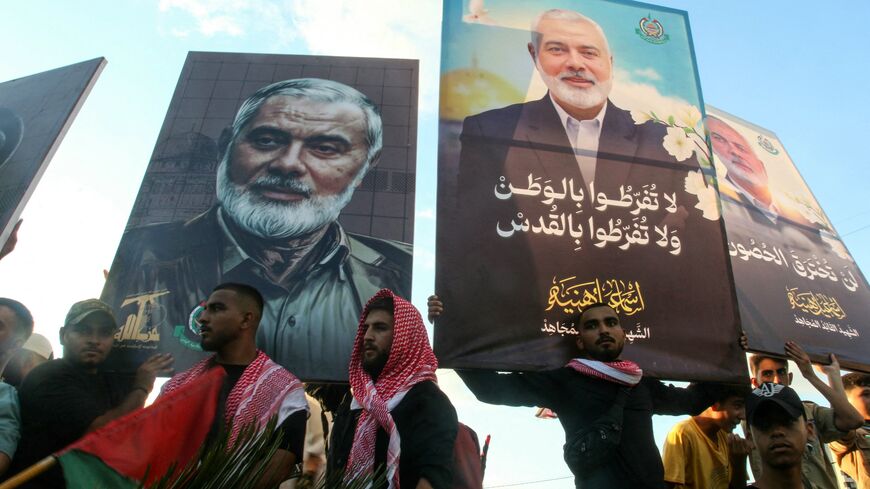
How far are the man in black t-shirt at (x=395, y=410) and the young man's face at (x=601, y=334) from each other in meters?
0.82

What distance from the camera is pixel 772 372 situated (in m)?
3.35

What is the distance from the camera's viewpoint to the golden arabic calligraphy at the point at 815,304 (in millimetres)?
3992

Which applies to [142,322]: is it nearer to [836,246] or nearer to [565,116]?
[565,116]

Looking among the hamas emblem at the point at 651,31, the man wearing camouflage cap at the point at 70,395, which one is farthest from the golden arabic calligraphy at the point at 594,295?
the hamas emblem at the point at 651,31

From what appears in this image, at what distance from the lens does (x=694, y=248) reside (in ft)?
12.2

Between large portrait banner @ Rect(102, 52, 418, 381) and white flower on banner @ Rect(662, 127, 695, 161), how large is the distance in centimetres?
167

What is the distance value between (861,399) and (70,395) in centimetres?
377

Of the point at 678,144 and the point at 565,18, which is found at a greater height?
the point at 565,18

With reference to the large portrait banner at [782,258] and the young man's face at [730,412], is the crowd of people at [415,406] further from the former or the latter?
the large portrait banner at [782,258]

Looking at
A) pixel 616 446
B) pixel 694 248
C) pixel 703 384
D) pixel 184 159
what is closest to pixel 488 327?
pixel 616 446

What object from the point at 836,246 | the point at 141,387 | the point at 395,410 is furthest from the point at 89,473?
the point at 836,246

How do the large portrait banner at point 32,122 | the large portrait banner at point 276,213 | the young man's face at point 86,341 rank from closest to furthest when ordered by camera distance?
the young man's face at point 86,341, the large portrait banner at point 32,122, the large portrait banner at point 276,213

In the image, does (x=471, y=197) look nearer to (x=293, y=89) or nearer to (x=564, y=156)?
(x=564, y=156)

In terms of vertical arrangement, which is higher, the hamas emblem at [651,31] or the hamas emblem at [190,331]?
the hamas emblem at [651,31]
